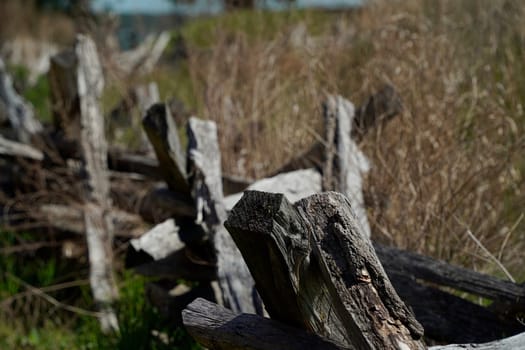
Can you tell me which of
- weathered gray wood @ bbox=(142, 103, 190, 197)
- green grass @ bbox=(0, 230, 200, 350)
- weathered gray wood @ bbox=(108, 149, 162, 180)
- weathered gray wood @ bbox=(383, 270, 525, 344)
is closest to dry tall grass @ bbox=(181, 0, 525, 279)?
weathered gray wood @ bbox=(383, 270, 525, 344)

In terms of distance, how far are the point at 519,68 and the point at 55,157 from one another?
142 inches

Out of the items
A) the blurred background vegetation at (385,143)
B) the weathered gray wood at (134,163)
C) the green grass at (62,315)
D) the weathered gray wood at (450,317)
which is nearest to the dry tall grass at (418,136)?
the blurred background vegetation at (385,143)

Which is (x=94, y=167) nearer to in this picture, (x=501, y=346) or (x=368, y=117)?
(x=368, y=117)

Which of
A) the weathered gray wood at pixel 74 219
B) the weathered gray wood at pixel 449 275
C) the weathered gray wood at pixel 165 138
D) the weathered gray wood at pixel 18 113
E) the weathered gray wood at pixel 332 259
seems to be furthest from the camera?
the weathered gray wood at pixel 18 113

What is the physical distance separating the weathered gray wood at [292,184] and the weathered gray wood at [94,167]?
1.43m

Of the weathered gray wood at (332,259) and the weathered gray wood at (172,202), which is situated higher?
the weathered gray wood at (332,259)

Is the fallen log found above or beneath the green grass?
above

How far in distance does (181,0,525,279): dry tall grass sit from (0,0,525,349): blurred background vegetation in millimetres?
11

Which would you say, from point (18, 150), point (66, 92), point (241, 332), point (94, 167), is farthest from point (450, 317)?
point (18, 150)

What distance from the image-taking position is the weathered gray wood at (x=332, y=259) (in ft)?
5.99

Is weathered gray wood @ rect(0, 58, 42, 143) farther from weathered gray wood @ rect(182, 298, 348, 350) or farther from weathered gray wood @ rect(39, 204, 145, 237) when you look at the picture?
weathered gray wood @ rect(182, 298, 348, 350)

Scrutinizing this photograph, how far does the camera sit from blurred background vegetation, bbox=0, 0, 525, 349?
3703 millimetres

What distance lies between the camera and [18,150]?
5672 mm

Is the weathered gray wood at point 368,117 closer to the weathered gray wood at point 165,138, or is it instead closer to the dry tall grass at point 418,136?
the dry tall grass at point 418,136
